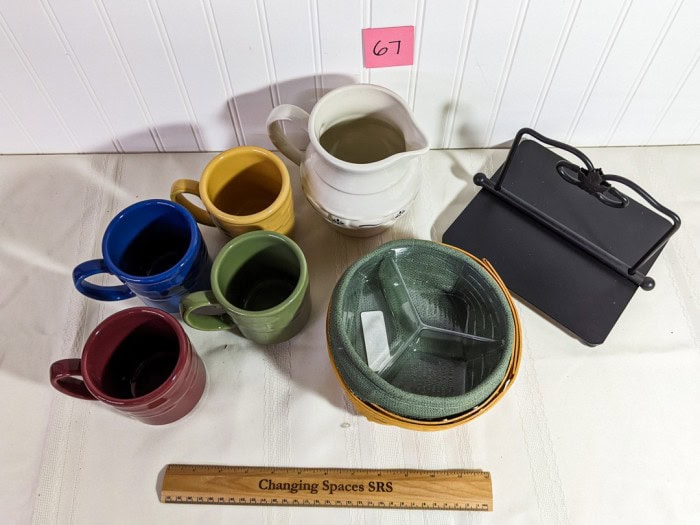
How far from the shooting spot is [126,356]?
0.60 m

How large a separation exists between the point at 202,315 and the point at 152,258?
0.41ft

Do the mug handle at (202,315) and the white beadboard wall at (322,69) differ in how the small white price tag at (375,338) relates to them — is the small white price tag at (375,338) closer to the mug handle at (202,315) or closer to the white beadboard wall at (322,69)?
the mug handle at (202,315)

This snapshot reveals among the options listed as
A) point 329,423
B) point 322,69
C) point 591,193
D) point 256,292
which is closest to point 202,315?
point 256,292

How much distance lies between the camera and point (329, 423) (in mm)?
635

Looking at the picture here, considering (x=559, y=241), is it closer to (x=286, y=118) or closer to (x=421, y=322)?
(x=421, y=322)

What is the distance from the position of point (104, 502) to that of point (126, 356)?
168 mm

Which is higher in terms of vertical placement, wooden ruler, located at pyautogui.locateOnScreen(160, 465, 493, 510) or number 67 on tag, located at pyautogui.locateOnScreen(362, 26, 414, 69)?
number 67 on tag, located at pyautogui.locateOnScreen(362, 26, 414, 69)

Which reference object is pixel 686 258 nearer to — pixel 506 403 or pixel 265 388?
pixel 506 403

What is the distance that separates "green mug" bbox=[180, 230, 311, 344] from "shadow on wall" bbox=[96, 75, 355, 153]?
7.9 inches

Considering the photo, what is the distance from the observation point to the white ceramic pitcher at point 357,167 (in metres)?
0.58

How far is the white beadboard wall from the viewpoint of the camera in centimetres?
60

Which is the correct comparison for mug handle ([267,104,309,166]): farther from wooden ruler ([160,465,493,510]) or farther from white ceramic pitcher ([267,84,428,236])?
wooden ruler ([160,465,493,510])

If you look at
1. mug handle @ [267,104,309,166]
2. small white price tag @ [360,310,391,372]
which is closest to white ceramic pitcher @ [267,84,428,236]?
mug handle @ [267,104,309,166]

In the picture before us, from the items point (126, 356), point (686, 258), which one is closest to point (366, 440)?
point (126, 356)
